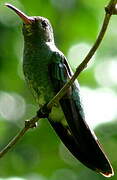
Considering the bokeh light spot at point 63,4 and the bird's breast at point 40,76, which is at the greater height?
the bokeh light spot at point 63,4

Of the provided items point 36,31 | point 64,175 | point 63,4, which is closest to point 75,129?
point 36,31

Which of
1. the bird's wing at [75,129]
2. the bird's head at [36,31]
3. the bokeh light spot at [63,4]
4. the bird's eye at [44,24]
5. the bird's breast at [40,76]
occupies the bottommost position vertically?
the bird's wing at [75,129]

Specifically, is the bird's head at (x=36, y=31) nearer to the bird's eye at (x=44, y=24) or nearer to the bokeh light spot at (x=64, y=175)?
the bird's eye at (x=44, y=24)

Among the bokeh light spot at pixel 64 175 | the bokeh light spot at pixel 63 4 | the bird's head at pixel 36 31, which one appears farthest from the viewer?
the bokeh light spot at pixel 63 4

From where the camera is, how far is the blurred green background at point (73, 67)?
7289 millimetres

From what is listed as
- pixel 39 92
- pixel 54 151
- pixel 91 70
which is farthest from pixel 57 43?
pixel 39 92

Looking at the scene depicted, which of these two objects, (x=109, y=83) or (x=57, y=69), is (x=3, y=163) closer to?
(x=109, y=83)

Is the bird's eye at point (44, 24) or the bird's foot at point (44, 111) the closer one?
the bird's foot at point (44, 111)

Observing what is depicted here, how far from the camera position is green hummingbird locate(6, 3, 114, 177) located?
5.78m

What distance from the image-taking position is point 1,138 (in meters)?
8.43

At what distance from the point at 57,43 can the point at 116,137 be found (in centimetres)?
132

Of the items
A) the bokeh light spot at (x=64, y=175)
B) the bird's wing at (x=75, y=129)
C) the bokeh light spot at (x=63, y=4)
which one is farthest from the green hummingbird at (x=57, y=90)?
the bokeh light spot at (x=63, y=4)

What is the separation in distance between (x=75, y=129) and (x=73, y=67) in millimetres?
1947

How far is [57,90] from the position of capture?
6.00 m
